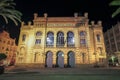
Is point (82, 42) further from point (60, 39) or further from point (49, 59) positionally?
point (49, 59)

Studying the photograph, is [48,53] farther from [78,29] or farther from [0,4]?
[0,4]

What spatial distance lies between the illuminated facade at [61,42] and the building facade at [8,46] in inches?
896

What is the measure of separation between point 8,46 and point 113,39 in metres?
51.9

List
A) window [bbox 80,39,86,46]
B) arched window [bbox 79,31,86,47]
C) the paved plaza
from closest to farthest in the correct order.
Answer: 1. the paved plaza
2. window [bbox 80,39,86,46]
3. arched window [bbox 79,31,86,47]

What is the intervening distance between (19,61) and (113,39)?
45040 millimetres

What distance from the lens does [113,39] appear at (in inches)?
2445

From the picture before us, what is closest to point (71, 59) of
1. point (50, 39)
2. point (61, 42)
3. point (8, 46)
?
point (61, 42)

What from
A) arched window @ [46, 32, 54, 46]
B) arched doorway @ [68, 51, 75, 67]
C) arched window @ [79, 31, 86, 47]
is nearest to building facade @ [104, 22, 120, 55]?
arched window @ [79, 31, 86, 47]

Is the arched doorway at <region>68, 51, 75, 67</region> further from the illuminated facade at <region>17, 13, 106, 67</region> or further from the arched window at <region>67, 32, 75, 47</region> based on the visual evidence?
the arched window at <region>67, 32, 75, 47</region>

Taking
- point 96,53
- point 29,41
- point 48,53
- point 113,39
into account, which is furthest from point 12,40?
point 113,39

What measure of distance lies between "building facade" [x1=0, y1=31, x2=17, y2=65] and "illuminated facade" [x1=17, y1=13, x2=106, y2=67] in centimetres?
2276

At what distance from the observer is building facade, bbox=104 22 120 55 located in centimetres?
5773

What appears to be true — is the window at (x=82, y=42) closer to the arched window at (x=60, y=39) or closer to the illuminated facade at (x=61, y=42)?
the illuminated facade at (x=61, y=42)

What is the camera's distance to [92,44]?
1619 inches
